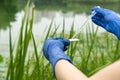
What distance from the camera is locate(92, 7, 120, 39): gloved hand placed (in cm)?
153

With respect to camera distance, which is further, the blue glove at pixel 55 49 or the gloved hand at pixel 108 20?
the gloved hand at pixel 108 20

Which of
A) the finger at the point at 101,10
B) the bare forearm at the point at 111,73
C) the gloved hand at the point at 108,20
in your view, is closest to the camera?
the bare forearm at the point at 111,73

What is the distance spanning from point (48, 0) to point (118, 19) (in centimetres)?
3007

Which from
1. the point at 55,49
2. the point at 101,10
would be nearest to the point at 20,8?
the point at 101,10

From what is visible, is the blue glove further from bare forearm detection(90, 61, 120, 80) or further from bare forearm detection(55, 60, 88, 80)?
bare forearm detection(90, 61, 120, 80)

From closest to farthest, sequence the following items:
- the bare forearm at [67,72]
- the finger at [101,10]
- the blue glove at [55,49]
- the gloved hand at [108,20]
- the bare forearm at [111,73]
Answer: the bare forearm at [111,73], the bare forearm at [67,72], the blue glove at [55,49], the gloved hand at [108,20], the finger at [101,10]

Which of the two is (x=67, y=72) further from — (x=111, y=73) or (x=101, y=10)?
(x=101, y=10)

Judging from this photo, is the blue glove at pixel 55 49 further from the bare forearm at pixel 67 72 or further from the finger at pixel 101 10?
the finger at pixel 101 10

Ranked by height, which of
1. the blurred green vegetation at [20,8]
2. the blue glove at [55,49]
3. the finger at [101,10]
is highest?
the finger at [101,10]

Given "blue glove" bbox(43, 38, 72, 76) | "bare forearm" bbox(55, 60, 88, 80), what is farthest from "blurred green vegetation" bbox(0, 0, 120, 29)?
"bare forearm" bbox(55, 60, 88, 80)

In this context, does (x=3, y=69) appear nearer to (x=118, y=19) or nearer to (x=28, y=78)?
(x=28, y=78)

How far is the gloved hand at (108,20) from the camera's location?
153cm

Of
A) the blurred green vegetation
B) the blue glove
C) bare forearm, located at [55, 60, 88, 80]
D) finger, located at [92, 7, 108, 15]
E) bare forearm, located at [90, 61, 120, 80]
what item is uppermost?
bare forearm, located at [90, 61, 120, 80]

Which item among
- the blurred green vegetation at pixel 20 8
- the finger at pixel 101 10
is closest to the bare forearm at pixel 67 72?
the finger at pixel 101 10
